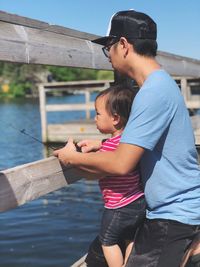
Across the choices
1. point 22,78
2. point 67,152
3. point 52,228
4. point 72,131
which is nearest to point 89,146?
point 67,152

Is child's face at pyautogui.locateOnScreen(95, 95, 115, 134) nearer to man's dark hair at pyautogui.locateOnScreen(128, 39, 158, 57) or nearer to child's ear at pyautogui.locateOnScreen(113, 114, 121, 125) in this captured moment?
child's ear at pyautogui.locateOnScreen(113, 114, 121, 125)

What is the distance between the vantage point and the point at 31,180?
277 cm

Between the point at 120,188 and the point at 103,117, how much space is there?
1.24 feet

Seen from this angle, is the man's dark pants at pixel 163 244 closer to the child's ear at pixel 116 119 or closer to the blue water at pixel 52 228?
the child's ear at pixel 116 119

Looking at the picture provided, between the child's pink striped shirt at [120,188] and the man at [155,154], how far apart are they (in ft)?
0.59

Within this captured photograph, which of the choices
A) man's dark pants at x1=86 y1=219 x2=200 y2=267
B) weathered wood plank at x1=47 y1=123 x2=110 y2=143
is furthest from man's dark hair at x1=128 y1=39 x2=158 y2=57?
weathered wood plank at x1=47 y1=123 x2=110 y2=143

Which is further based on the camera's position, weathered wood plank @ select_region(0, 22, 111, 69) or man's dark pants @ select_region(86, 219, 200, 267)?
weathered wood plank @ select_region(0, 22, 111, 69)

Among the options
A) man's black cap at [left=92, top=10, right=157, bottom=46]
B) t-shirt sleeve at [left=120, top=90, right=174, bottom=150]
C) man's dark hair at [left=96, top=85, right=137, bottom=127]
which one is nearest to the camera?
Result: t-shirt sleeve at [left=120, top=90, right=174, bottom=150]

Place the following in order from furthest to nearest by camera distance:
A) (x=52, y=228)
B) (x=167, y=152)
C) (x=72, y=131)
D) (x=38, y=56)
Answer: (x=72, y=131) → (x=52, y=228) → (x=38, y=56) → (x=167, y=152)

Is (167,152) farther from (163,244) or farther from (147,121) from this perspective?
(163,244)

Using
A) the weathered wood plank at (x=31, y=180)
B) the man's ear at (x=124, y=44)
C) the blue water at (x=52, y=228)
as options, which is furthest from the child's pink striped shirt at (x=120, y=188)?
the blue water at (x=52, y=228)

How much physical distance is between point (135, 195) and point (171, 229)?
0.37m

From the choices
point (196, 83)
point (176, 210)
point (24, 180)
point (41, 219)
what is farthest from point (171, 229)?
point (196, 83)

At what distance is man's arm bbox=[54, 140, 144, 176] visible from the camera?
2330 mm
